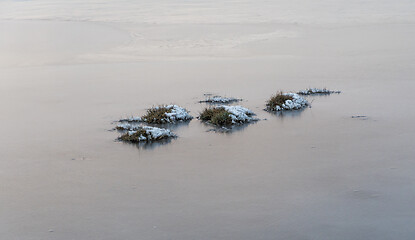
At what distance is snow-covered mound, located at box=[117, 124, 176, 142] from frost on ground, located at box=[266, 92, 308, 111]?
2514 millimetres

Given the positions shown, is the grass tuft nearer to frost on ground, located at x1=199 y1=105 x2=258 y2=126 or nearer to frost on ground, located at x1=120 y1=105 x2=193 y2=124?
frost on ground, located at x1=120 y1=105 x2=193 y2=124

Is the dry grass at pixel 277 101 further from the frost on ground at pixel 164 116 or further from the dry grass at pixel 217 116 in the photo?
the frost on ground at pixel 164 116

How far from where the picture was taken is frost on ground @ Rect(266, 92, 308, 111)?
11.4 m

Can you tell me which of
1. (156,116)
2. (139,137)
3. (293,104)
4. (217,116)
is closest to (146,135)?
(139,137)

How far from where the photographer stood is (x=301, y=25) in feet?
77.8

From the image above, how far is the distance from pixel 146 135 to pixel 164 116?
1.12 m

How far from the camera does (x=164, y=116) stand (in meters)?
10.6

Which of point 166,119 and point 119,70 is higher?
point 119,70

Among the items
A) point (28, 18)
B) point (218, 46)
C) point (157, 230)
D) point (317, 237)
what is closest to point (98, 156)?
point (157, 230)

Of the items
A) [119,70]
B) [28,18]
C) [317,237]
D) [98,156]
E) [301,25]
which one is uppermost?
[28,18]

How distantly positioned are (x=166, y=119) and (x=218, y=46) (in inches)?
368

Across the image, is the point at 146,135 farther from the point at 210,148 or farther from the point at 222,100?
the point at 222,100

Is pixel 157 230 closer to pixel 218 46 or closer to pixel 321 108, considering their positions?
pixel 321 108

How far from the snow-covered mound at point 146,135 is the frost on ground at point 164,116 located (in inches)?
33.3
